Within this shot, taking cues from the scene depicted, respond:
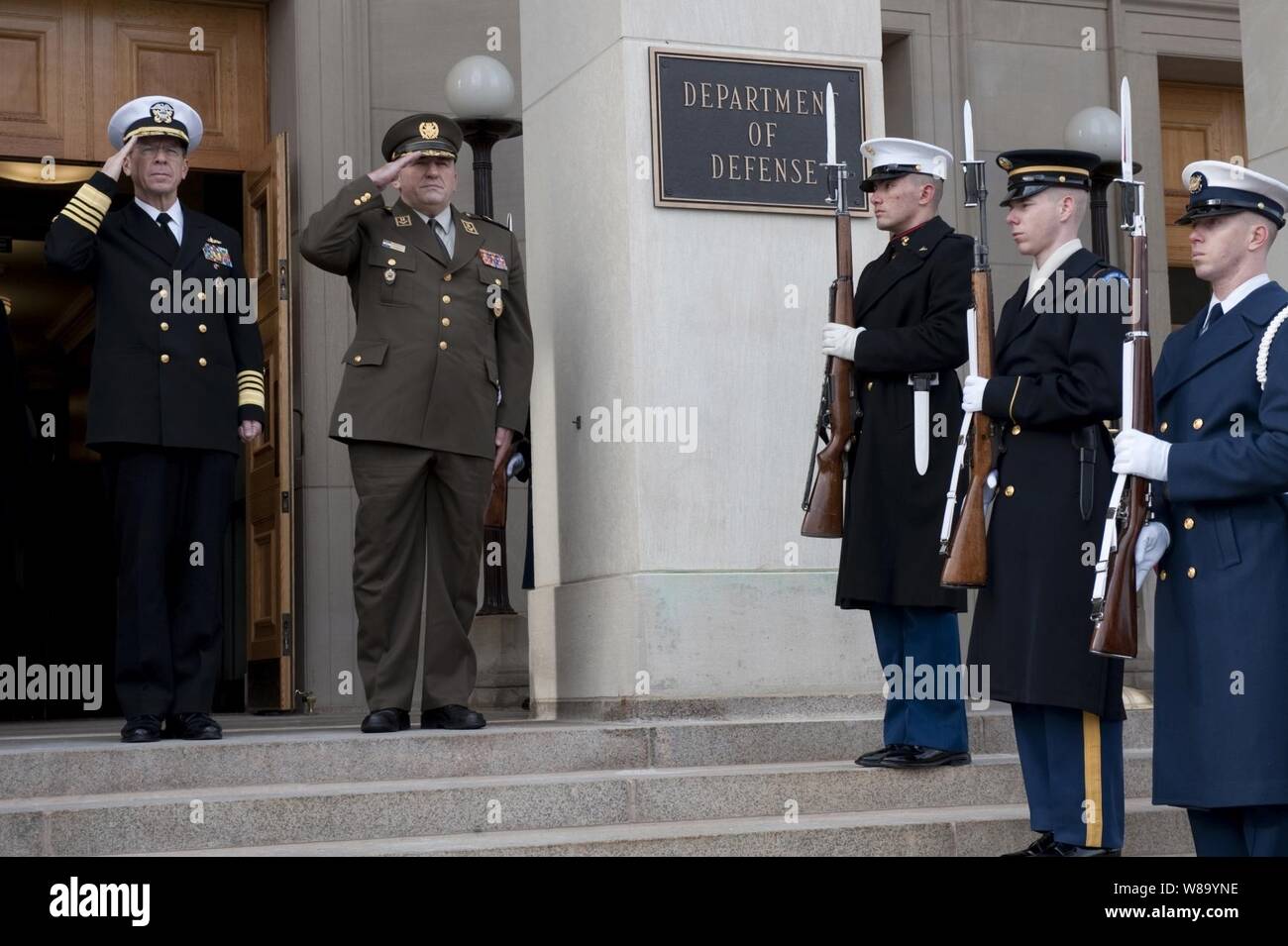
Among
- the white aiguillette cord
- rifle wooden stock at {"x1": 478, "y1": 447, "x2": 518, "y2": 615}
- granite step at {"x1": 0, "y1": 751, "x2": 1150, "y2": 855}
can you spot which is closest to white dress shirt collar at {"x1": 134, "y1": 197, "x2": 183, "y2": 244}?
granite step at {"x1": 0, "y1": 751, "x2": 1150, "y2": 855}

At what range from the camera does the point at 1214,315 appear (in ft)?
16.2

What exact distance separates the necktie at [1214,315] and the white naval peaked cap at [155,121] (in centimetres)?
368

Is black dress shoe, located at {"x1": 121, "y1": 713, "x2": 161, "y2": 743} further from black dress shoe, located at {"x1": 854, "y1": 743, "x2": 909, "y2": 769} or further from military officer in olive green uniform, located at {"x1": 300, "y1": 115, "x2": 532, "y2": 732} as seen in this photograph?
black dress shoe, located at {"x1": 854, "y1": 743, "x2": 909, "y2": 769}

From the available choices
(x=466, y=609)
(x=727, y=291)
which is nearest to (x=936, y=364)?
(x=727, y=291)

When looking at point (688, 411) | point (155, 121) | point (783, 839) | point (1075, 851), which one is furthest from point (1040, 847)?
point (155, 121)

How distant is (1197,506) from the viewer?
4.80 metres

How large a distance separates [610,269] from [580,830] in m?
2.56

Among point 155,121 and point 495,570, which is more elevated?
point 155,121

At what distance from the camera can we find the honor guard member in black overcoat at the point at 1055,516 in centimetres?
536

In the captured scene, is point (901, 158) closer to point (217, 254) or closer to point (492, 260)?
point (492, 260)

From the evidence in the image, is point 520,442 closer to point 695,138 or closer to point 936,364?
point 695,138

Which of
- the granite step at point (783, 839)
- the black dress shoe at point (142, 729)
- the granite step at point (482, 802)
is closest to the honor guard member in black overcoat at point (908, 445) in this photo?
the granite step at point (482, 802)

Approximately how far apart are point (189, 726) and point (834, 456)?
7.75 ft

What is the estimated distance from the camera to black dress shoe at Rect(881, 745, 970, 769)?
6293mm
